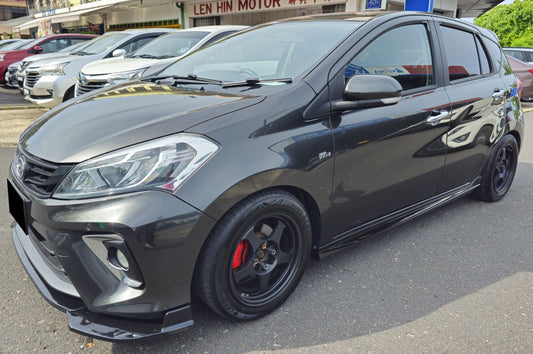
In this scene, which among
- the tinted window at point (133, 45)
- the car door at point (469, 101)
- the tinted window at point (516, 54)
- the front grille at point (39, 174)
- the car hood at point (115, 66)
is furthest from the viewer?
the tinted window at point (516, 54)

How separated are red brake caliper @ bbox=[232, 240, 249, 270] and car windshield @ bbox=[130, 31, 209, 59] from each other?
5.67 metres

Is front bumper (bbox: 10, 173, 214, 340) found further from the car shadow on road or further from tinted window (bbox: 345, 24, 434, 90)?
tinted window (bbox: 345, 24, 434, 90)

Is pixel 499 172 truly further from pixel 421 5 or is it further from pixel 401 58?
pixel 421 5

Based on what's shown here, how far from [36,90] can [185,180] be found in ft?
22.4

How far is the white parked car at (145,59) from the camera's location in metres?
6.51

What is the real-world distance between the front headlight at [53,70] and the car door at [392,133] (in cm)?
656

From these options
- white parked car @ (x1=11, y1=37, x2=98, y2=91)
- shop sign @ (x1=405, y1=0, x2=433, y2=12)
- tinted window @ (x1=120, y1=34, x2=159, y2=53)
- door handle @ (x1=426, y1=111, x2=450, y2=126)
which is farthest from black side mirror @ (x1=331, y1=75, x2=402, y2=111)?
white parked car @ (x1=11, y1=37, x2=98, y2=91)

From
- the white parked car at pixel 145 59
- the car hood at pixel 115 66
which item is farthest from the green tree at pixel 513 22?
the car hood at pixel 115 66

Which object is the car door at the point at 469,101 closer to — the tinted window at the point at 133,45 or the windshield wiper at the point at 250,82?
the windshield wiper at the point at 250,82

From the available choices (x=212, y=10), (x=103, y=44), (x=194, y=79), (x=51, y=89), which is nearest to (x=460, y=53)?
(x=194, y=79)

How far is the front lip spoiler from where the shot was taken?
1.78m

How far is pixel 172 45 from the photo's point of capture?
744 cm

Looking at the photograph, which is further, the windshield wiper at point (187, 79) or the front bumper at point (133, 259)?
the windshield wiper at point (187, 79)

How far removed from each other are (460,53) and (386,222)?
→ 160cm
